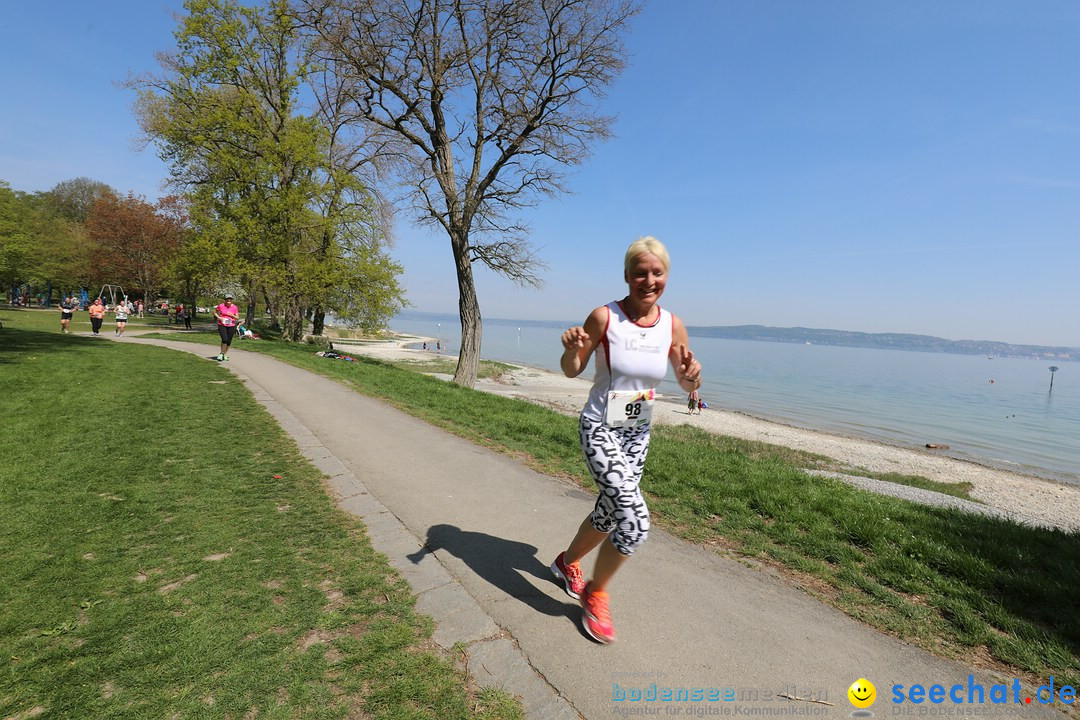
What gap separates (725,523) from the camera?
443 cm

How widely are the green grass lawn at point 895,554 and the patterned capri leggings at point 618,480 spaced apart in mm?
1647

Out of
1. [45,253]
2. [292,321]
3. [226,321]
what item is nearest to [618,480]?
[226,321]

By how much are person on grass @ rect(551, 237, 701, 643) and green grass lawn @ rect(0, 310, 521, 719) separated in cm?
91

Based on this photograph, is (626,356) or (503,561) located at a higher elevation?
(626,356)

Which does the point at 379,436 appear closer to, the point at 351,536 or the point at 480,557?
the point at 351,536

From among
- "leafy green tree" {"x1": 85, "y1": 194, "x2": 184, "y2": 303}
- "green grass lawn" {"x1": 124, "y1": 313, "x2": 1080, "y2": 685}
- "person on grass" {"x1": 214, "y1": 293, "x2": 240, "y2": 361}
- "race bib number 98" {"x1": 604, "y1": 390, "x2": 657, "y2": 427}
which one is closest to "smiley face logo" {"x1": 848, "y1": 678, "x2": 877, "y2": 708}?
"green grass lawn" {"x1": 124, "y1": 313, "x2": 1080, "y2": 685}

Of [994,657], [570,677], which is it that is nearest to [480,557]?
[570,677]

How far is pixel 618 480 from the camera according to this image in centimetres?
263

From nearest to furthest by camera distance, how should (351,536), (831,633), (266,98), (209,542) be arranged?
(831,633), (209,542), (351,536), (266,98)

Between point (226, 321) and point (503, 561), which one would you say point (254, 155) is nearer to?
point (226, 321)

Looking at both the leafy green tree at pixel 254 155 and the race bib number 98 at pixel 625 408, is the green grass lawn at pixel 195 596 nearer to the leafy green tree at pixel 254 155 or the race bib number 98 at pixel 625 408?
the race bib number 98 at pixel 625 408

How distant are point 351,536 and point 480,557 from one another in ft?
3.44

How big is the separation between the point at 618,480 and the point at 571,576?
0.93m

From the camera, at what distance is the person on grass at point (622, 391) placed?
2611 millimetres
